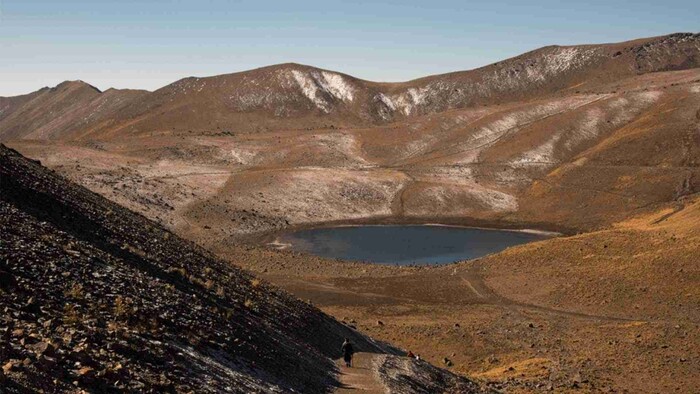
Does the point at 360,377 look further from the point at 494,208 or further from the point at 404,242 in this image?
the point at 494,208

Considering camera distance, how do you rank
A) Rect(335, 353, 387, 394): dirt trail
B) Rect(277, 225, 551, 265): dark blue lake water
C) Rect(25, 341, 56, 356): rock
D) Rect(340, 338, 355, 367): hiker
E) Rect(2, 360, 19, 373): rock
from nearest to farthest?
1. Rect(2, 360, 19, 373): rock
2. Rect(25, 341, 56, 356): rock
3. Rect(335, 353, 387, 394): dirt trail
4. Rect(340, 338, 355, 367): hiker
5. Rect(277, 225, 551, 265): dark blue lake water

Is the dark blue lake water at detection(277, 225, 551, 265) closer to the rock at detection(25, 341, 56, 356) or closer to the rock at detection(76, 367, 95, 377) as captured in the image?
the rock at detection(76, 367, 95, 377)

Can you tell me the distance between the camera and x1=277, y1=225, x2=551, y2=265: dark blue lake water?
7506 cm

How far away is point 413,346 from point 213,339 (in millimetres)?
24835

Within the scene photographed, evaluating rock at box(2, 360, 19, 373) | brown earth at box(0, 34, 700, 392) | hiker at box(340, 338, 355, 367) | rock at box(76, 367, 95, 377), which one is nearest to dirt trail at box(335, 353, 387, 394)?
hiker at box(340, 338, 355, 367)

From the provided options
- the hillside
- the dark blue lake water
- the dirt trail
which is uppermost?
the hillside

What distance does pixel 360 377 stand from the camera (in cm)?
2258

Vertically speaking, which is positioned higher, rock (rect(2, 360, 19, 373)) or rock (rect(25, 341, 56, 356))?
rock (rect(2, 360, 19, 373))

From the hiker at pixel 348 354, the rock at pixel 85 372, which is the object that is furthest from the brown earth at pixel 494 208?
the rock at pixel 85 372

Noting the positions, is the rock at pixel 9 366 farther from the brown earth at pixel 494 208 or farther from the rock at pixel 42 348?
the brown earth at pixel 494 208

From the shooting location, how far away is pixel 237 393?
609 inches

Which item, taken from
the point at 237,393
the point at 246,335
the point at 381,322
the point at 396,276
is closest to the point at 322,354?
the point at 246,335

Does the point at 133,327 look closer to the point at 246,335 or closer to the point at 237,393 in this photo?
the point at 237,393

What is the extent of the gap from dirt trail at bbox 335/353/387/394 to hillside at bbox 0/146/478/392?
1.81 ft
